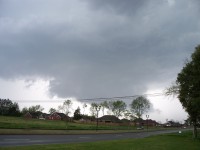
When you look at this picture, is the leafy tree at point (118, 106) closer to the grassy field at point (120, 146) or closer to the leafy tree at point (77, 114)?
the leafy tree at point (77, 114)

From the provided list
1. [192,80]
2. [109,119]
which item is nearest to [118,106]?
[109,119]

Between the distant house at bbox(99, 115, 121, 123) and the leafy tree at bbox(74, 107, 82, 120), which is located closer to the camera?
the leafy tree at bbox(74, 107, 82, 120)

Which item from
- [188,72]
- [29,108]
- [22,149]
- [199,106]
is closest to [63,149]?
[22,149]

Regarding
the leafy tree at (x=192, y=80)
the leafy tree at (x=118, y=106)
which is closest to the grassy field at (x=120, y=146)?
the leafy tree at (x=192, y=80)

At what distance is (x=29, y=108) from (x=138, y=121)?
2842 inches

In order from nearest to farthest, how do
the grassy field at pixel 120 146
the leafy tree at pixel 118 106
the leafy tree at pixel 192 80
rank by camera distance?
the grassy field at pixel 120 146 → the leafy tree at pixel 192 80 → the leafy tree at pixel 118 106

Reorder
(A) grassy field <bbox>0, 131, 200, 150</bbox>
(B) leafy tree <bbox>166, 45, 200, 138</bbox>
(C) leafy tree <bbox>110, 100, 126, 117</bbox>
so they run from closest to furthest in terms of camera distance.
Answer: (A) grassy field <bbox>0, 131, 200, 150</bbox>
(B) leafy tree <bbox>166, 45, 200, 138</bbox>
(C) leafy tree <bbox>110, 100, 126, 117</bbox>

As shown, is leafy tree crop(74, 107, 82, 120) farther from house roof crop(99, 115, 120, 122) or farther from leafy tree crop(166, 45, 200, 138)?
leafy tree crop(166, 45, 200, 138)

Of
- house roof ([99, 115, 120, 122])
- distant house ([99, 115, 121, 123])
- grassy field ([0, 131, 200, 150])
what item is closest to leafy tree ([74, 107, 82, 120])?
distant house ([99, 115, 121, 123])

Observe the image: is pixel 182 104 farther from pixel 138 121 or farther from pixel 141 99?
pixel 138 121

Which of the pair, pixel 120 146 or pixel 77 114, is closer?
pixel 120 146

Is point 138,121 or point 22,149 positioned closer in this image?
point 22,149

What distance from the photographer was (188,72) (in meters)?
30.3

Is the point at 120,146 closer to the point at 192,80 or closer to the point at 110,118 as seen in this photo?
the point at 192,80
